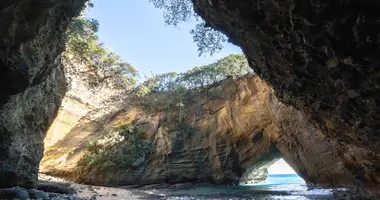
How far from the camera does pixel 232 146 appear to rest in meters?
24.9

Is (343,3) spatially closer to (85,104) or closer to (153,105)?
A: (153,105)

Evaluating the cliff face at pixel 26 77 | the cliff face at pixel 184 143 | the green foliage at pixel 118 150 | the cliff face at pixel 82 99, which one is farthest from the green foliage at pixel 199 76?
the cliff face at pixel 26 77

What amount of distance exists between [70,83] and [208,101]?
12915 mm

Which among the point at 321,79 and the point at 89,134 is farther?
the point at 89,134

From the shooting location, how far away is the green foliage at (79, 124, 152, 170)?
22.4 meters

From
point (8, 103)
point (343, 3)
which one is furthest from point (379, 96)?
point (8, 103)

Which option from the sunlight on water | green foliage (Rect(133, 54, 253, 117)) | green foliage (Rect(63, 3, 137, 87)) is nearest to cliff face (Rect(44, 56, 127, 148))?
green foliage (Rect(63, 3, 137, 87))

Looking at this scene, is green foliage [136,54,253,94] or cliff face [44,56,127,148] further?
green foliage [136,54,253,94]

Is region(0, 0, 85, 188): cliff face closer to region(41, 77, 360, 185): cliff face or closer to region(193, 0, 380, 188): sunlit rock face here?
region(193, 0, 380, 188): sunlit rock face

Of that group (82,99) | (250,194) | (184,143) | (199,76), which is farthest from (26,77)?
(199,76)

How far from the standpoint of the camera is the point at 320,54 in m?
5.95

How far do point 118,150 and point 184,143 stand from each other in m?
5.85

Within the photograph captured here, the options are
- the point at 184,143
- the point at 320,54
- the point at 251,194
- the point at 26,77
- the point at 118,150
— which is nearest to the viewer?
the point at 320,54

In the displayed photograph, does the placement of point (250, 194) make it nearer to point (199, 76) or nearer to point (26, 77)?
point (26, 77)
